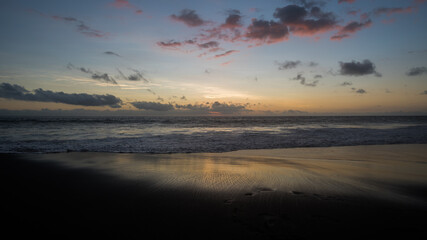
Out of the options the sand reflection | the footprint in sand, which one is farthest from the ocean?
the footprint in sand

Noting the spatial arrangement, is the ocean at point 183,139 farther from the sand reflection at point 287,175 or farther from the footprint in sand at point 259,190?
the footprint in sand at point 259,190

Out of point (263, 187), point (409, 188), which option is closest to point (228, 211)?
point (263, 187)

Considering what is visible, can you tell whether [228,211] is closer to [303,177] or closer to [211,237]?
[211,237]

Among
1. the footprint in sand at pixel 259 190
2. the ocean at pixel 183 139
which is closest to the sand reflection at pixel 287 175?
the footprint in sand at pixel 259 190

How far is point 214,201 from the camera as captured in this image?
4637mm

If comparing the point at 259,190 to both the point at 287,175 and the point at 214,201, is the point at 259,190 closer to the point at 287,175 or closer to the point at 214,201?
the point at 214,201

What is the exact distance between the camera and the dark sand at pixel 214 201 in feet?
11.2

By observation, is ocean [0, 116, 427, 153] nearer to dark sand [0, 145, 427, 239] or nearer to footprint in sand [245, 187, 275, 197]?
dark sand [0, 145, 427, 239]

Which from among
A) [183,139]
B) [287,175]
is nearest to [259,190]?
[287,175]

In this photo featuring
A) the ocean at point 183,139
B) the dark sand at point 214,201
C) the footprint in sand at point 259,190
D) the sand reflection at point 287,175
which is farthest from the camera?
the ocean at point 183,139

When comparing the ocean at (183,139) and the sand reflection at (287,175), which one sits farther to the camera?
the ocean at (183,139)

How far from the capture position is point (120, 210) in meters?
4.23

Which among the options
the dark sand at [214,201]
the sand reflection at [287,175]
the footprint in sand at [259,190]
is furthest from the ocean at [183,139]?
the footprint in sand at [259,190]

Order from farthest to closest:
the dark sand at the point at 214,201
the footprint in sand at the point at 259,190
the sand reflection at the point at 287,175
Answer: the sand reflection at the point at 287,175 → the footprint in sand at the point at 259,190 → the dark sand at the point at 214,201
